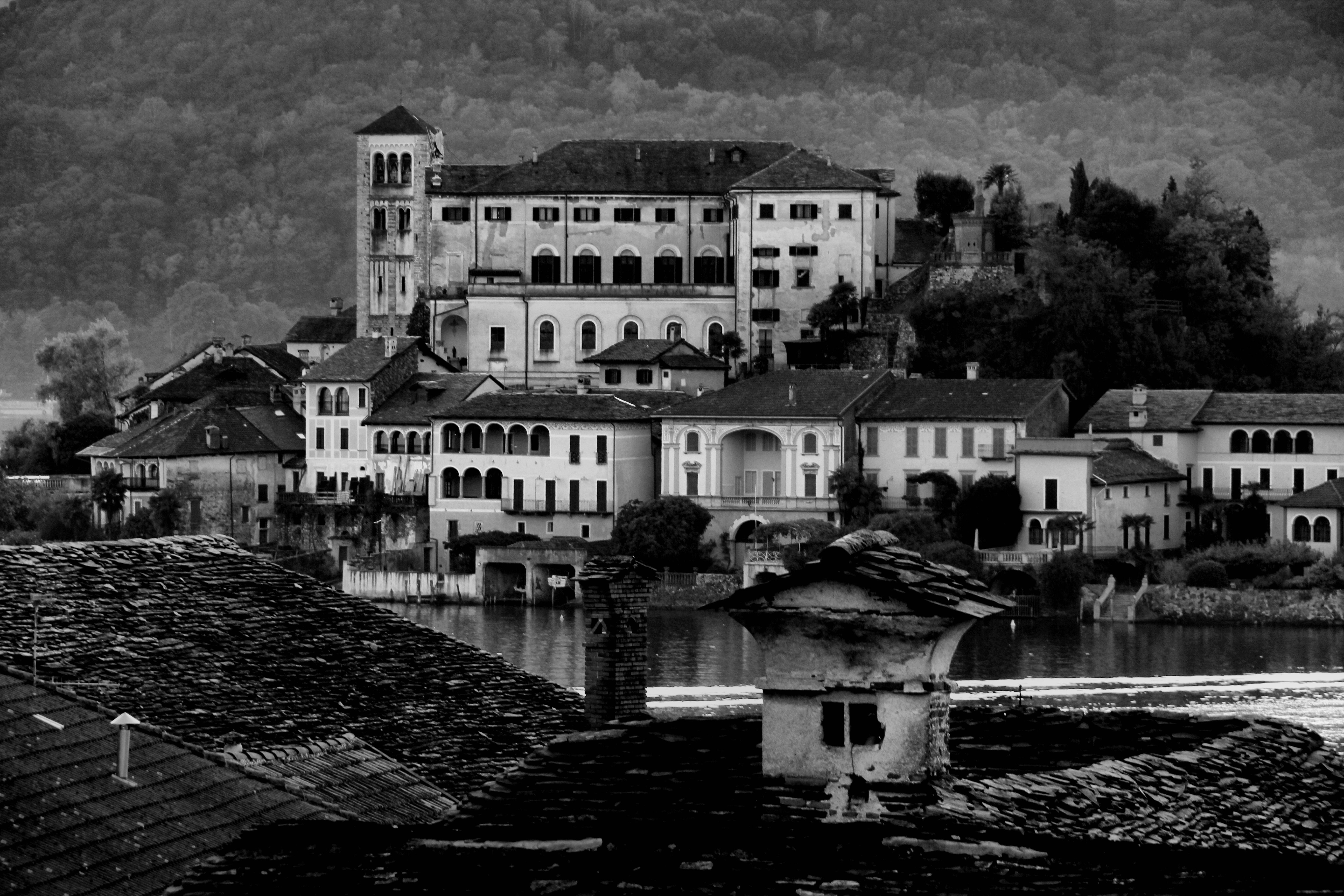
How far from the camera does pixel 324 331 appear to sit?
12481 cm

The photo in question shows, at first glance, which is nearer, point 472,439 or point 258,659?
point 258,659

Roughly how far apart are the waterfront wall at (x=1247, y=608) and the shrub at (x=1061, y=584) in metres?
1.78

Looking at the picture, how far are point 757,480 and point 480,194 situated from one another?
78.4 feet

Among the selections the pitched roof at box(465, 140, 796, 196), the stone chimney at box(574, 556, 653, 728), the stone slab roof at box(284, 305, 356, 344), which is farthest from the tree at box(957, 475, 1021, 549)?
the stone chimney at box(574, 556, 653, 728)

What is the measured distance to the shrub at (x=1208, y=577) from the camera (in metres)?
79.9

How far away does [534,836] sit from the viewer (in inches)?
628

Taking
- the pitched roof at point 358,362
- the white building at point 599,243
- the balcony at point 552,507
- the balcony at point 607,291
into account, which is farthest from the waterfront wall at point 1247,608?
the pitched roof at point 358,362

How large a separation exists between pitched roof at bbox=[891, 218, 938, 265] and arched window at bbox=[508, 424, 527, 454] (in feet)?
64.8

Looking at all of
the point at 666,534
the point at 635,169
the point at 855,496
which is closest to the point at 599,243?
the point at 635,169

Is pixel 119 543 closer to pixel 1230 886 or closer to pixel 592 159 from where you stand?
pixel 1230 886

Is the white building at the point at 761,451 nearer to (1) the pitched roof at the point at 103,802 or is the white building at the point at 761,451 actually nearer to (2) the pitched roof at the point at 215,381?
(2) the pitched roof at the point at 215,381

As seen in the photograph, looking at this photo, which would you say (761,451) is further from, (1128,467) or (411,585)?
(411,585)

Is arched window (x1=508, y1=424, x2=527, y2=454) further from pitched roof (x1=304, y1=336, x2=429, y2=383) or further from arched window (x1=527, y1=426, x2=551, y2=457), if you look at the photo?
pitched roof (x1=304, y1=336, x2=429, y2=383)

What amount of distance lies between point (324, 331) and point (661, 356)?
3175cm
